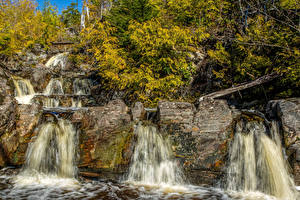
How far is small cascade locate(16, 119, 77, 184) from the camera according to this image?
19.2 ft

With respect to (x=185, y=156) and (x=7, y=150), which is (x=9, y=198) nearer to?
(x=7, y=150)

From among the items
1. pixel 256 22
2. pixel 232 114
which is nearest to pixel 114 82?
pixel 232 114

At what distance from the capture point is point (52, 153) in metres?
6.07

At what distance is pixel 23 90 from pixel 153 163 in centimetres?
1015

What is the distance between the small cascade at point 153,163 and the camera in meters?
5.55

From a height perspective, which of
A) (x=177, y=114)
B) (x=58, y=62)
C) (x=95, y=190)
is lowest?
(x=95, y=190)

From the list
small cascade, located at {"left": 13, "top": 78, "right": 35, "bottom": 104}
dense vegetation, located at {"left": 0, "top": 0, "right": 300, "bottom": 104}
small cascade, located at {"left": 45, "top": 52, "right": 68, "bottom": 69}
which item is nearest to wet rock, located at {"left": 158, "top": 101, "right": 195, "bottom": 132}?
dense vegetation, located at {"left": 0, "top": 0, "right": 300, "bottom": 104}

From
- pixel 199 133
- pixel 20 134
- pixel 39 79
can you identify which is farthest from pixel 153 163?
pixel 39 79

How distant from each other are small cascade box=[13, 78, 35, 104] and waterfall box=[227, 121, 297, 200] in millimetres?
10867

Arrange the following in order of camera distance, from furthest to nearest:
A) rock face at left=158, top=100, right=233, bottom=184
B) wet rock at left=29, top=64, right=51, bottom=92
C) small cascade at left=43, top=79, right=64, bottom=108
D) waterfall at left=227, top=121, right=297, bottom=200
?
1. small cascade at left=43, top=79, right=64, bottom=108
2. wet rock at left=29, top=64, right=51, bottom=92
3. rock face at left=158, top=100, right=233, bottom=184
4. waterfall at left=227, top=121, right=297, bottom=200

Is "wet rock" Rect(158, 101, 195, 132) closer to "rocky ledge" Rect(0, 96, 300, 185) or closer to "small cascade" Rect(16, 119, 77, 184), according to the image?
"rocky ledge" Rect(0, 96, 300, 185)

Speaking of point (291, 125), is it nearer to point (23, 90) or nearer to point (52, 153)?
point (52, 153)

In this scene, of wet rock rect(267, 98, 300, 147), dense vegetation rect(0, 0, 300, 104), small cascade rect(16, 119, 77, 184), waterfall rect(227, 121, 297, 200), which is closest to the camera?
waterfall rect(227, 121, 297, 200)

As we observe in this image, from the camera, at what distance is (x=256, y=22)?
9812mm
